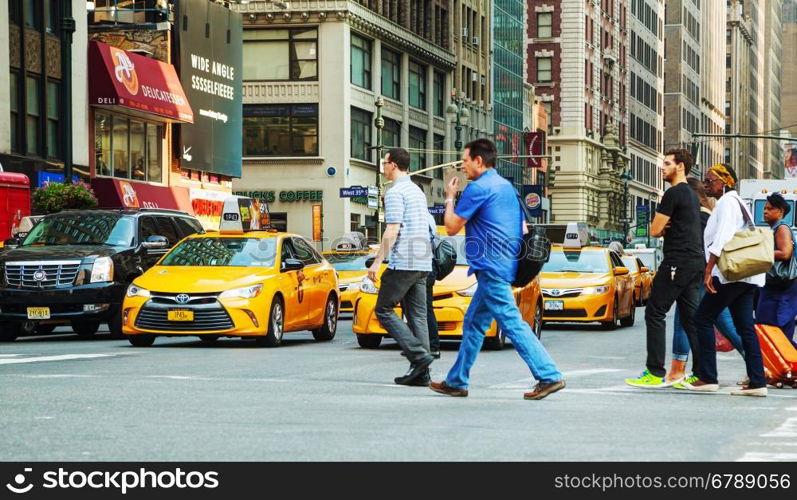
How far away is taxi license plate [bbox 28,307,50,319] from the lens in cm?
2066

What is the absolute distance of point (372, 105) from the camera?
63.2 meters

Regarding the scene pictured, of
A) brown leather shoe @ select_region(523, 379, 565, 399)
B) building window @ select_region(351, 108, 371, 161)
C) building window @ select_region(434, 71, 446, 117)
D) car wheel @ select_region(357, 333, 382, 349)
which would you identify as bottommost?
car wheel @ select_region(357, 333, 382, 349)

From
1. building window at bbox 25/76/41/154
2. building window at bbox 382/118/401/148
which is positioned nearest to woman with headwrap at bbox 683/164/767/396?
Result: building window at bbox 25/76/41/154

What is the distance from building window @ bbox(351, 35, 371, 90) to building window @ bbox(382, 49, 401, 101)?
5.27 feet

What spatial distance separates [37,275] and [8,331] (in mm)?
1137

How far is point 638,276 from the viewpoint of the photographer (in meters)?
37.6

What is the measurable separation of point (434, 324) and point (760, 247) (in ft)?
17.7

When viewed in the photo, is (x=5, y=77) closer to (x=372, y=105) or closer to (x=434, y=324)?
(x=434, y=324)

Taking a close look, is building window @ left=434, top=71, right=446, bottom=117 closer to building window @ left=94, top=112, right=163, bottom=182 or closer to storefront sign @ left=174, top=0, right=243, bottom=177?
storefront sign @ left=174, top=0, right=243, bottom=177

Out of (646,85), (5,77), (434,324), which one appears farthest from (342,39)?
(646,85)

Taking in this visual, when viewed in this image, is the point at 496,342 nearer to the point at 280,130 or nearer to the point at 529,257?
the point at 529,257

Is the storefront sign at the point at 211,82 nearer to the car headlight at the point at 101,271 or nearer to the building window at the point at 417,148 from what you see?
the building window at the point at 417,148

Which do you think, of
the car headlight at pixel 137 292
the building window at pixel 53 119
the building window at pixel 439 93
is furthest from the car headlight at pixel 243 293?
the building window at pixel 439 93

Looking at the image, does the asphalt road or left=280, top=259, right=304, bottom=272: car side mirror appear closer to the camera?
the asphalt road
